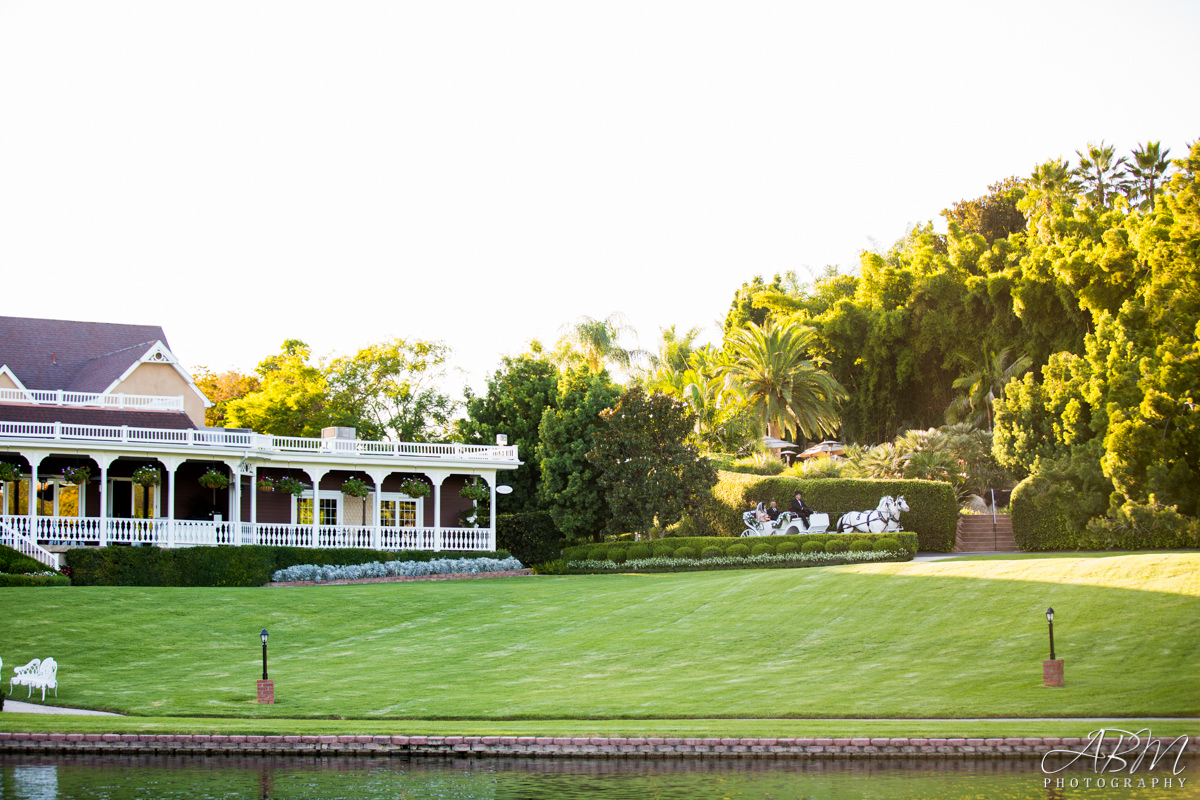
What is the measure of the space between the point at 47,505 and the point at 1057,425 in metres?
37.1

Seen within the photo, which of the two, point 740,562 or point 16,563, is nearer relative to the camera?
point 16,563

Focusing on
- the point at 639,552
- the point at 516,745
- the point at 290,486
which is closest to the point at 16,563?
the point at 290,486

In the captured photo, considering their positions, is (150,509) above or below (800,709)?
above

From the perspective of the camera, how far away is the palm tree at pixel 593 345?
205ft

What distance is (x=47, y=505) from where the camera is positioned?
39500 millimetres

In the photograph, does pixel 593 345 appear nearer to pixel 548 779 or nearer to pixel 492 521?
pixel 492 521

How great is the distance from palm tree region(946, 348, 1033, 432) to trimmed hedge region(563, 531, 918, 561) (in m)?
21.7

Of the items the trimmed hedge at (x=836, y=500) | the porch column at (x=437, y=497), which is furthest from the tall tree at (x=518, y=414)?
the trimmed hedge at (x=836, y=500)

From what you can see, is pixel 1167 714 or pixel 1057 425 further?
pixel 1057 425

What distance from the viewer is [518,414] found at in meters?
47.4

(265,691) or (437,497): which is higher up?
(437,497)

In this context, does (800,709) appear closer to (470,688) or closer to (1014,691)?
(1014,691)

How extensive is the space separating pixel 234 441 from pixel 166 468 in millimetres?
2388

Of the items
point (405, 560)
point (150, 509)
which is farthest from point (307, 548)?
point (150, 509)
